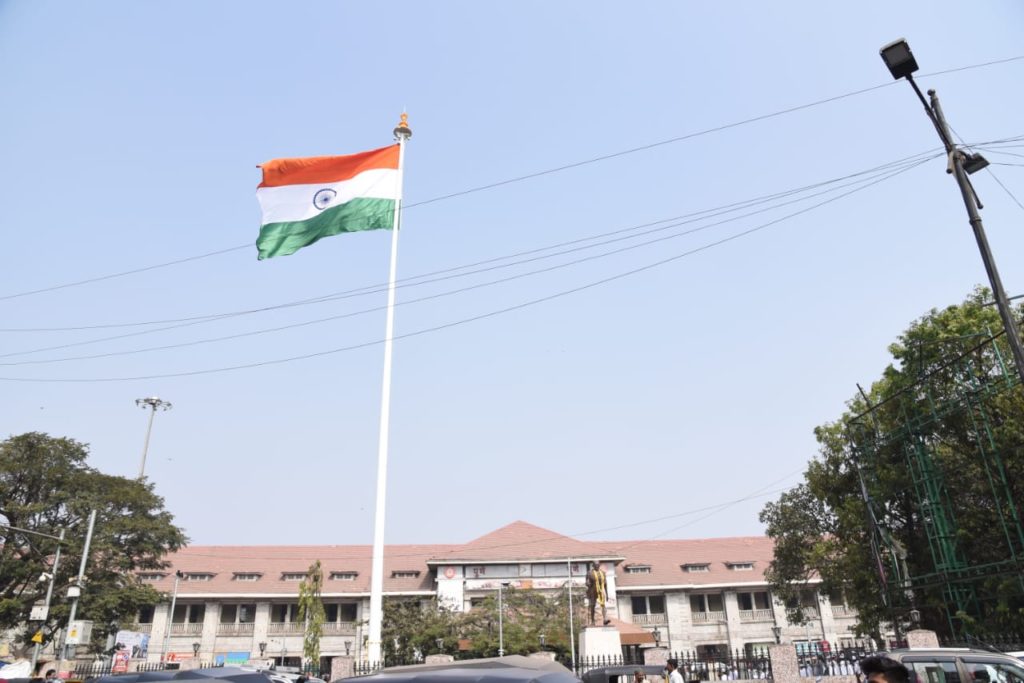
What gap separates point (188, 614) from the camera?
4809cm

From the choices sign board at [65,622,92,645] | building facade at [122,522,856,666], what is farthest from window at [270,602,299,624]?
A: sign board at [65,622,92,645]

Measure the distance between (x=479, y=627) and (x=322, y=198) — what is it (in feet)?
106

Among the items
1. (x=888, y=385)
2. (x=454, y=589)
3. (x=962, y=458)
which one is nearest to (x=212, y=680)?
(x=962, y=458)

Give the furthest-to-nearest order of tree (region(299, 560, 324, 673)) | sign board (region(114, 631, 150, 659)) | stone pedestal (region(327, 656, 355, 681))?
tree (region(299, 560, 324, 673)) < sign board (region(114, 631, 150, 659)) < stone pedestal (region(327, 656, 355, 681))

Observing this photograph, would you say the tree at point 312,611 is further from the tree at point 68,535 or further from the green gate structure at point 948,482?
the green gate structure at point 948,482

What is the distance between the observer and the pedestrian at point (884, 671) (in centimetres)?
463

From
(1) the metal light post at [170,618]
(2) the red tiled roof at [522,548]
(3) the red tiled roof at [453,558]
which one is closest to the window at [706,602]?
(3) the red tiled roof at [453,558]

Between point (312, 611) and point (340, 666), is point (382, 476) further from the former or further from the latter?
point (312, 611)

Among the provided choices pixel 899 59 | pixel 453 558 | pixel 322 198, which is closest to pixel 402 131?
pixel 322 198

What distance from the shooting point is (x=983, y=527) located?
74.8 ft

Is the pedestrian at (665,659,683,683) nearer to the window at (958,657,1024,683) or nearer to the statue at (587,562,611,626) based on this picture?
the window at (958,657,1024,683)

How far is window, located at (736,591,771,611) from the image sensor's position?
159 ft

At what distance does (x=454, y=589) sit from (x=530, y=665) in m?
46.2

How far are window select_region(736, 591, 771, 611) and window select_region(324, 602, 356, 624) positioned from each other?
27482mm
